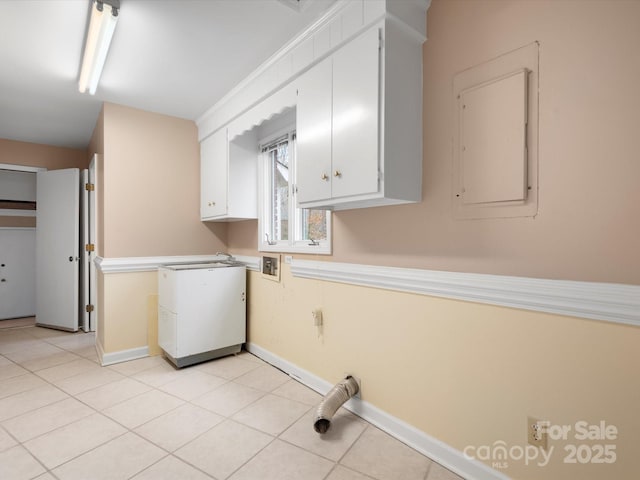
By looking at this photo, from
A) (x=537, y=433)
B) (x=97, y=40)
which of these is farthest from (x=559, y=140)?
(x=97, y=40)

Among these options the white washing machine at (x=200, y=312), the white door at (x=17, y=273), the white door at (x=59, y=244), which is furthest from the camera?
the white door at (x=17, y=273)

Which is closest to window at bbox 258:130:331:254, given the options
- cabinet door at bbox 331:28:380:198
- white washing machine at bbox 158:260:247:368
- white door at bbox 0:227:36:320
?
white washing machine at bbox 158:260:247:368

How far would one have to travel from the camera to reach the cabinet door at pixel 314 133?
1956 millimetres

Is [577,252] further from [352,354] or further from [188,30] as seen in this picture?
[188,30]

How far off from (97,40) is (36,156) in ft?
11.1

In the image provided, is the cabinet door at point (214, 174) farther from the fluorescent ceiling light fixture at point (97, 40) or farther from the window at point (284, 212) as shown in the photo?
the fluorescent ceiling light fixture at point (97, 40)

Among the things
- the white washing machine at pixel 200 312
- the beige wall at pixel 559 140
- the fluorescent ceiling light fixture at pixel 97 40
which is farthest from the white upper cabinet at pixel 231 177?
the beige wall at pixel 559 140

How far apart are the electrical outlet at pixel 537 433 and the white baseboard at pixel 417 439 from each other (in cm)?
24

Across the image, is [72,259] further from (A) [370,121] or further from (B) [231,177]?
(A) [370,121]

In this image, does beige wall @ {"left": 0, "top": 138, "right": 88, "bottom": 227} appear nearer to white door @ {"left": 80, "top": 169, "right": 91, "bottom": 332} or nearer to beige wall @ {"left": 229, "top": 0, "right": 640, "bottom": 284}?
white door @ {"left": 80, "top": 169, "right": 91, "bottom": 332}

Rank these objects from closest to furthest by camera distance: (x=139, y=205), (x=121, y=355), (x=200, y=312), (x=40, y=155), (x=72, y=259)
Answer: (x=200, y=312) < (x=121, y=355) < (x=139, y=205) < (x=72, y=259) < (x=40, y=155)

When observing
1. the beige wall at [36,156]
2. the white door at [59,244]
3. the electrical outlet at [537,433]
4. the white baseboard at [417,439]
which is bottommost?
the white baseboard at [417,439]

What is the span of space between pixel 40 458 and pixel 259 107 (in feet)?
8.88

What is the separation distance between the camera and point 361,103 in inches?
68.3
